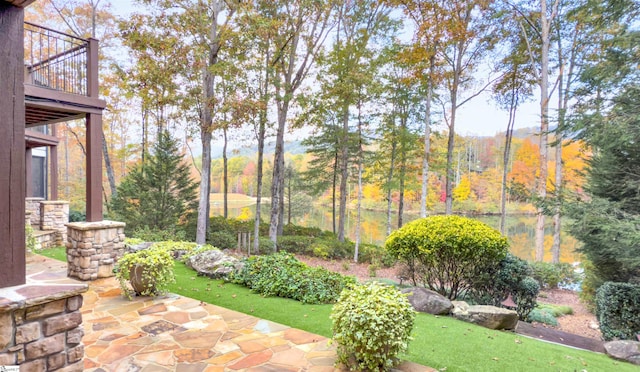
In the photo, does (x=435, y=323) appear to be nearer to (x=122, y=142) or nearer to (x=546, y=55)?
(x=546, y=55)

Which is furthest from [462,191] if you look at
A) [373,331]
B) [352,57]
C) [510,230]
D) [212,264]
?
[373,331]

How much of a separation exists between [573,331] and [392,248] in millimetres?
3460

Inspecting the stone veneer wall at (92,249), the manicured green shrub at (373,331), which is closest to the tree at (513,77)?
the manicured green shrub at (373,331)

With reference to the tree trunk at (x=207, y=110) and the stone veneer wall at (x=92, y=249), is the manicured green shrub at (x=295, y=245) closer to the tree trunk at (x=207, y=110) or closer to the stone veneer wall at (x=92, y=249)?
the tree trunk at (x=207, y=110)

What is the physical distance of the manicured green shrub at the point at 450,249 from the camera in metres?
5.20

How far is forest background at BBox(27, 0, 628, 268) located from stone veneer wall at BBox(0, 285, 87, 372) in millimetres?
6638

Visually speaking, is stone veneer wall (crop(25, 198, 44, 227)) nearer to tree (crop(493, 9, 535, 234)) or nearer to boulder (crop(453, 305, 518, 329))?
boulder (crop(453, 305, 518, 329))

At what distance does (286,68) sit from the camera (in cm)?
1161

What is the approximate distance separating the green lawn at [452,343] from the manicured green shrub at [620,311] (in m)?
1.19

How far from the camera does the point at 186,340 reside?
304cm

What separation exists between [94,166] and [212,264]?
241 cm

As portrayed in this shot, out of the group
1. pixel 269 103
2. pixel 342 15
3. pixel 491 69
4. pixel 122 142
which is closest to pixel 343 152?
pixel 269 103

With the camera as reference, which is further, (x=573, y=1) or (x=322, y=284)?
(x=573, y=1)

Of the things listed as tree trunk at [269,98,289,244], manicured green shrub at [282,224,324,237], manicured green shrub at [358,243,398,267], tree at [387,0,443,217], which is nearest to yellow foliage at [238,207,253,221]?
manicured green shrub at [282,224,324,237]
